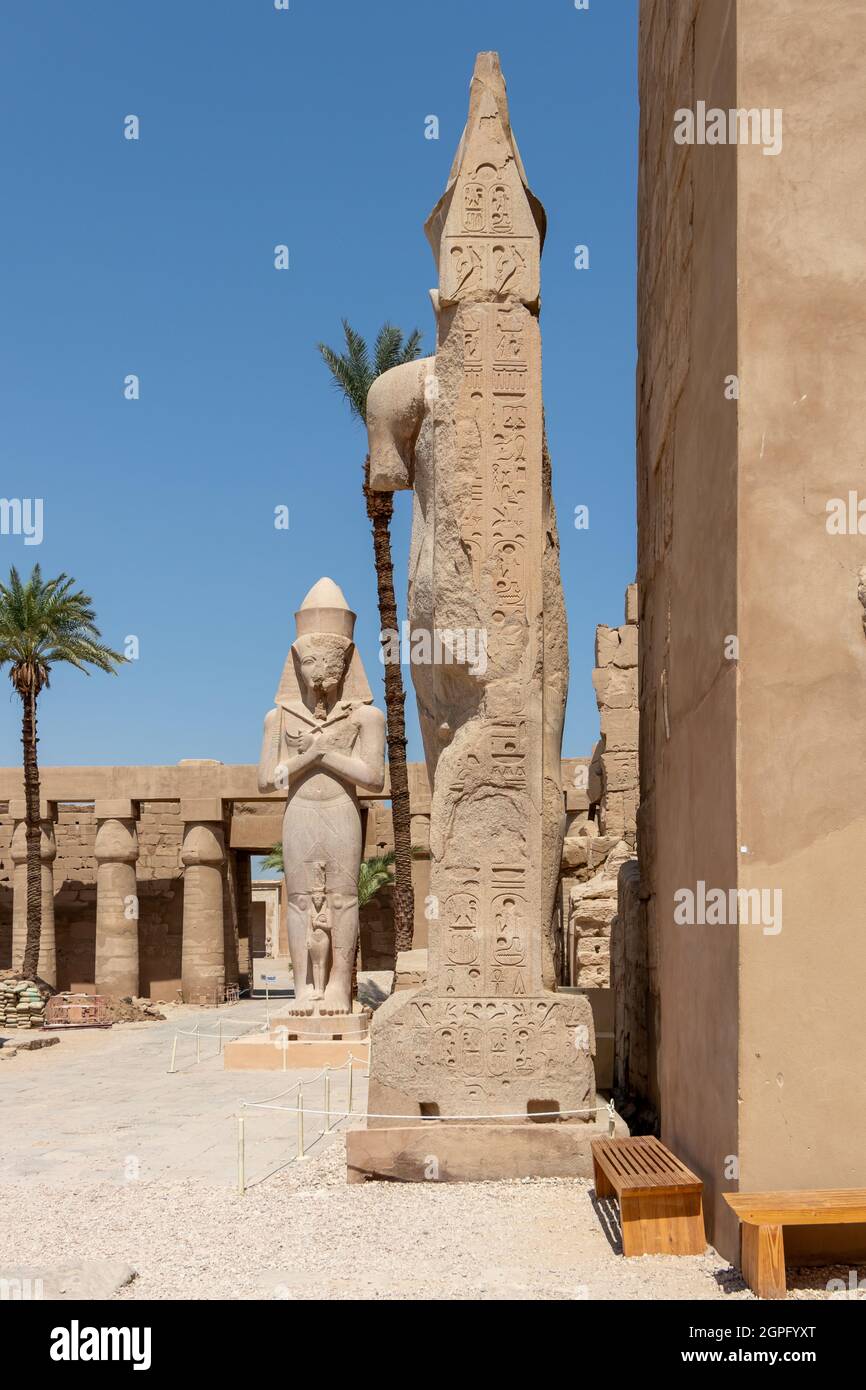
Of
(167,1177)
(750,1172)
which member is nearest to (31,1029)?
(167,1177)

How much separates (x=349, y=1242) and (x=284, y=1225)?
1.35 ft

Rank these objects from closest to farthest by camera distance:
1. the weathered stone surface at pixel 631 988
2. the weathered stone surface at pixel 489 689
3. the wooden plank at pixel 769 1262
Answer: the wooden plank at pixel 769 1262
the weathered stone surface at pixel 489 689
the weathered stone surface at pixel 631 988

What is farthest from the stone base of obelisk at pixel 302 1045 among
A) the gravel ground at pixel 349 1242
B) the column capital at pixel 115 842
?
the column capital at pixel 115 842

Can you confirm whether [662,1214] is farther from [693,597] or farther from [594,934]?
[594,934]

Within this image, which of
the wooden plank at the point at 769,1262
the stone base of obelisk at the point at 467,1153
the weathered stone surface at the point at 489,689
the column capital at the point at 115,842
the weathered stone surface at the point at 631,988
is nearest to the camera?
the wooden plank at the point at 769,1262

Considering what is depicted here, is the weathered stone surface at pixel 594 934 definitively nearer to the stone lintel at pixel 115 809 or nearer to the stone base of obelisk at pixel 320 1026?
the stone base of obelisk at pixel 320 1026

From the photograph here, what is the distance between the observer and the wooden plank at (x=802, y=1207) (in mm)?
3363

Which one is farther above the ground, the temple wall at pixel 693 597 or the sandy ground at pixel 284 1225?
the temple wall at pixel 693 597

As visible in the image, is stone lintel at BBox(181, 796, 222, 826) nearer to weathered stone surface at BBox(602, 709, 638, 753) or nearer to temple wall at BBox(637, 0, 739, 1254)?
weathered stone surface at BBox(602, 709, 638, 753)

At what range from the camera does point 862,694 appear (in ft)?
12.1

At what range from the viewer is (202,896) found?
2025cm

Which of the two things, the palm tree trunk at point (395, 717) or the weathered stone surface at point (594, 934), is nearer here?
the weathered stone surface at point (594, 934)

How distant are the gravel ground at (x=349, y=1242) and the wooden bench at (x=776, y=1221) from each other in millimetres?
85
